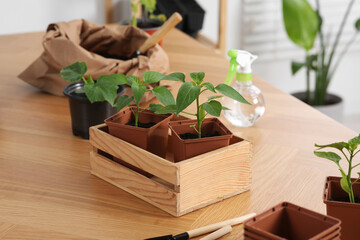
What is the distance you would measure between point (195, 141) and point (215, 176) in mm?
76

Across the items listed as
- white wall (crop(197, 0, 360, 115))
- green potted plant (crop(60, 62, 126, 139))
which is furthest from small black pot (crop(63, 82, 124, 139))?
white wall (crop(197, 0, 360, 115))

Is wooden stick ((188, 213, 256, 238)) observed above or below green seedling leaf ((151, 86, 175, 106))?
below

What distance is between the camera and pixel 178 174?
954 mm

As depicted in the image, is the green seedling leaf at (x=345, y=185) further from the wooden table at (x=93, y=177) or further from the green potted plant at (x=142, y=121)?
the green potted plant at (x=142, y=121)

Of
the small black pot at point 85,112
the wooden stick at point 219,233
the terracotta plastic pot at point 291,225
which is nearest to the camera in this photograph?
the terracotta plastic pot at point 291,225

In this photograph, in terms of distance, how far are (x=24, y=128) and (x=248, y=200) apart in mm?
611

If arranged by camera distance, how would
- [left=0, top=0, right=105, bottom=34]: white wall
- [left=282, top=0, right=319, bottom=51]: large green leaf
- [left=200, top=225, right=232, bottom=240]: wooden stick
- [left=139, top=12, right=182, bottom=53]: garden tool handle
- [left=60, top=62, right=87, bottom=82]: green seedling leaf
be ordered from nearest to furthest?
[left=200, top=225, right=232, bottom=240]: wooden stick, [left=60, top=62, right=87, bottom=82]: green seedling leaf, [left=139, top=12, right=182, bottom=53]: garden tool handle, [left=0, top=0, right=105, bottom=34]: white wall, [left=282, top=0, right=319, bottom=51]: large green leaf

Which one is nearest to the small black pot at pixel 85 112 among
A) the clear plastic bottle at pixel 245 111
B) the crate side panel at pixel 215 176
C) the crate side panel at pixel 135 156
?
the crate side panel at pixel 135 156

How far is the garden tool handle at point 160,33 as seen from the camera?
1452mm

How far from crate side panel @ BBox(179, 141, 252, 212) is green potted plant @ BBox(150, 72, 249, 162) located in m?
0.02

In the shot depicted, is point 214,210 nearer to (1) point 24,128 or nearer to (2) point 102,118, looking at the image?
(2) point 102,118

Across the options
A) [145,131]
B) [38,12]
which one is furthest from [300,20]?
[145,131]

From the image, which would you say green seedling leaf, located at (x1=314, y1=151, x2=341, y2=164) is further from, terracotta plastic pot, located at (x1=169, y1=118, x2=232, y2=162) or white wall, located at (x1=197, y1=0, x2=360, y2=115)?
white wall, located at (x1=197, y1=0, x2=360, y2=115)

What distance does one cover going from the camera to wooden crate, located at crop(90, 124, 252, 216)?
97cm
